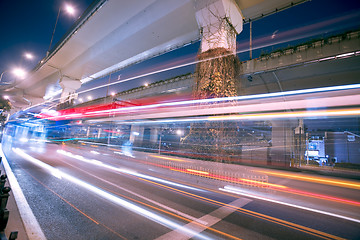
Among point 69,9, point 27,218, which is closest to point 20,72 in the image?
point 69,9

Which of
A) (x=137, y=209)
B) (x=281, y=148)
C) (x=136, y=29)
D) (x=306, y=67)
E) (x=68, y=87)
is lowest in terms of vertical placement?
(x=137, y=209)

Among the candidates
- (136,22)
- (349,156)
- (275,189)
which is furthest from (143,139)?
(349,156)

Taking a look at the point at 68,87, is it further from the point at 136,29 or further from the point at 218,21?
the point at 218,21

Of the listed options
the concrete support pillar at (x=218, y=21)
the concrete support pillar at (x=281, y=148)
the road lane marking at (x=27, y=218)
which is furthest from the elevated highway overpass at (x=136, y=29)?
the concrete support pillar at (x=281, y=148)

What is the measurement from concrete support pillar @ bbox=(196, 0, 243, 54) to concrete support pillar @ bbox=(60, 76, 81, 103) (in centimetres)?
1318

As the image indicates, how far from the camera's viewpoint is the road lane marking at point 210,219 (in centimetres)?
301

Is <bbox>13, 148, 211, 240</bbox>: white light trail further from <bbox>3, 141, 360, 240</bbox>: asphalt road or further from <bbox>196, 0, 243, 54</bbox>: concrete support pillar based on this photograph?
<bbox>196, 0, 243, 54</bbox>: concrete support pillar

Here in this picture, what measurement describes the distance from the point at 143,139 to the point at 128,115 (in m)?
14.4

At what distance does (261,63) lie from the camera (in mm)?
10734

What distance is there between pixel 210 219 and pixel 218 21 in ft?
24.4

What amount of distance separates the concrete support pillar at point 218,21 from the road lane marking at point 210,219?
19.8 feet

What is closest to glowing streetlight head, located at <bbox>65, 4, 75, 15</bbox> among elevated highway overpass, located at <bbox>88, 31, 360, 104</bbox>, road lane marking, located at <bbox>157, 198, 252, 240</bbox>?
elevated highway overpass, located at <bbox>88, 31, 360, 104</bbox>

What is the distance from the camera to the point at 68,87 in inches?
588

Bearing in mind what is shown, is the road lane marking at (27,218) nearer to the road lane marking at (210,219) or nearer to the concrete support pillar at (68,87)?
the road lane marking at (210,219)
